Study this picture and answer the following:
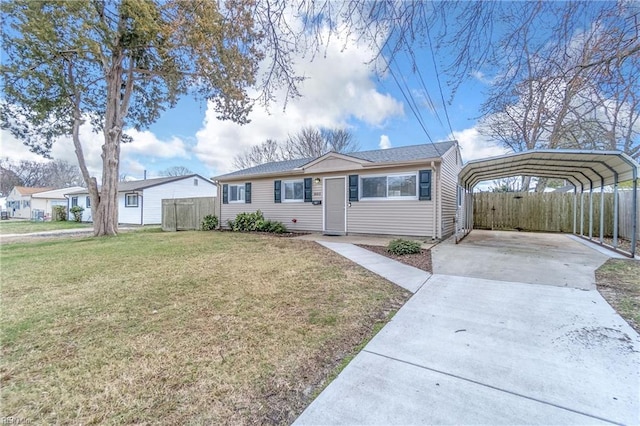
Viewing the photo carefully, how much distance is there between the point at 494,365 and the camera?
2236mm

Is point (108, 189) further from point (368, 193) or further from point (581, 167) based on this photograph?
point (581, 167)

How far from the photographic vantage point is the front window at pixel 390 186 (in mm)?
8844

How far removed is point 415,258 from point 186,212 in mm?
12041

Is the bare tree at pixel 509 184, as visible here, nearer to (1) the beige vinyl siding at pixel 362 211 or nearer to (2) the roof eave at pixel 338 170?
(1) the beige vinyl siding at pixel 362 211

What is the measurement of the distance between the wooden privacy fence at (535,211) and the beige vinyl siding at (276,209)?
330 inches

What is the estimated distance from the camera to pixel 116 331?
9.09 ft

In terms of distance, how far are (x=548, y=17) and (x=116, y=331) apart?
5.51 m

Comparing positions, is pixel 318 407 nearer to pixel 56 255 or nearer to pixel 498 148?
pixel 56 255

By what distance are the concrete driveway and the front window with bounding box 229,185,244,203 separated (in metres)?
10.5

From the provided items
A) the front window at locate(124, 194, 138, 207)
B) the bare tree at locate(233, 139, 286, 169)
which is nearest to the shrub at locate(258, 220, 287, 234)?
the front window at locate(124, 194, 138, 207)

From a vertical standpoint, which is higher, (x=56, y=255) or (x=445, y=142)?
(x=445, y=142)

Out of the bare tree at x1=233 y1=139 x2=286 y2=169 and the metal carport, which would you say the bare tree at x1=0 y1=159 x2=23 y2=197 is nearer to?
the bare tree at x1=233 y1=139 x2=286 y2=169

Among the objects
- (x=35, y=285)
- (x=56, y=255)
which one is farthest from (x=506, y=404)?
(x=56, y=255)

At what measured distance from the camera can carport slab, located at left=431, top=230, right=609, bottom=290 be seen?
4617 mm
